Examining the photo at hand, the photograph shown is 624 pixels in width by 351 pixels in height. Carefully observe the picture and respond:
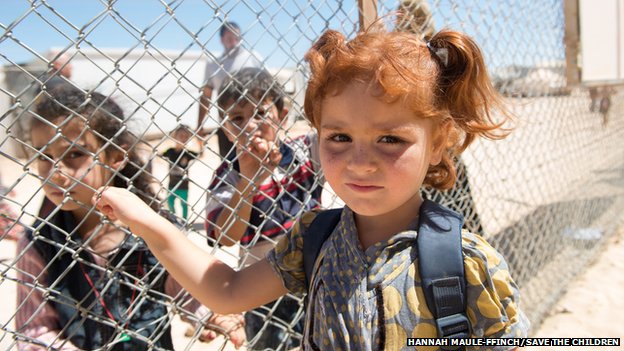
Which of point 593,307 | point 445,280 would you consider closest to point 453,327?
point 445,280

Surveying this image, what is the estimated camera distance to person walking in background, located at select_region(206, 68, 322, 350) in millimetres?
1842

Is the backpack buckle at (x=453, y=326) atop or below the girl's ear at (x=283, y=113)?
below

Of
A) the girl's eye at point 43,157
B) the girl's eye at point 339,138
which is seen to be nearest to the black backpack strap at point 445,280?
the girl's eye at point 339,138

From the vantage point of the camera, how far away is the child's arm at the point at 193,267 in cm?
134

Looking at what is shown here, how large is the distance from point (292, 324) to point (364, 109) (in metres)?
1.14

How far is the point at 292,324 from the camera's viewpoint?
6.59ft

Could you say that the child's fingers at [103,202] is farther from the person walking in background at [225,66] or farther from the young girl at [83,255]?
the person walking in background at [225,66]

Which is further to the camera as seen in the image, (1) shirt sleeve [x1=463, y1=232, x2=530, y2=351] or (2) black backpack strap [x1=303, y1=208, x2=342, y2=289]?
(2) black backpack strap [x1=303, y1=208, x2=342, y2=289]

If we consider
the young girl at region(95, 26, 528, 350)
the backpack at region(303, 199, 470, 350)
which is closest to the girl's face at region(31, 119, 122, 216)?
the young girl at region(95, 26, 528, 350)

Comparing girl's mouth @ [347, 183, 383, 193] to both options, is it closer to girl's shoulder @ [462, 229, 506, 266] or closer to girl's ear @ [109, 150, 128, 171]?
girl's shoulder @ [462, 229, 506, 266]

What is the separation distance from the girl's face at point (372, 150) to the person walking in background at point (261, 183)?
0.61 meters

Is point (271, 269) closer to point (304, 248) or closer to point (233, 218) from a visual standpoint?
point (304, 248)

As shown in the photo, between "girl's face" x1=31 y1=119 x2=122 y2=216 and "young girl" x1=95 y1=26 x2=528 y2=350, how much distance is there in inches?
4.2

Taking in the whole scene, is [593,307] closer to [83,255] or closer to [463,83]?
[463,83]
